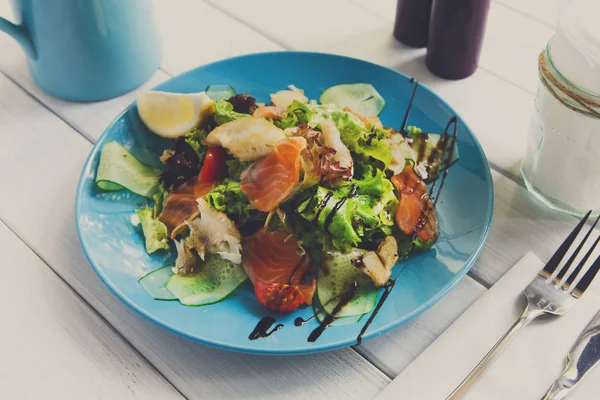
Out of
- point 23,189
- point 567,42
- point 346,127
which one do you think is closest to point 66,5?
point 23,189

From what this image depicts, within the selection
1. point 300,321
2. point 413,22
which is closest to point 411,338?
point 300,321

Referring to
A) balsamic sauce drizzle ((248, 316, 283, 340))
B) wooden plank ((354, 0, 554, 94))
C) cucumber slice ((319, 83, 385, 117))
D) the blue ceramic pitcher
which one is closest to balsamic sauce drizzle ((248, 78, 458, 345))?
balsamic sauce drizzle ((248, 316, 283, 340))

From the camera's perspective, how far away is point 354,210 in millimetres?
1025

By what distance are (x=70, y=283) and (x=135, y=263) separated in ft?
0.46

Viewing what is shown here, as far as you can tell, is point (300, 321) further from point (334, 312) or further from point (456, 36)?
point (456, 36)

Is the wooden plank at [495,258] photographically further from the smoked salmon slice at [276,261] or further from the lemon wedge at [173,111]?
the lemon wedge at [173,111]

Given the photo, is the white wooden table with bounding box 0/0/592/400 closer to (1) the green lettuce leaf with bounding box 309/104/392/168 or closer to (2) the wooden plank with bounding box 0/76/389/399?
(2) the wooden plank with bounding box 0/76/389/399

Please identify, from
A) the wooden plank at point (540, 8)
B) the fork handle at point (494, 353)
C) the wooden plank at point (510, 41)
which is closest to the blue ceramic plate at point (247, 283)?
the fork handle at point (494, 353)

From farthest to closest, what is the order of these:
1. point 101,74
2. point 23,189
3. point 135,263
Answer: point 101,74 < point 23,189 < point 135,263

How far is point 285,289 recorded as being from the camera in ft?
3.11

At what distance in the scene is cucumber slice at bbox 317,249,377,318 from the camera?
0.95 m

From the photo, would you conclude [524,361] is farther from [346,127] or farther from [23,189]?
[23,189]

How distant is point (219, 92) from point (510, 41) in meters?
0.80

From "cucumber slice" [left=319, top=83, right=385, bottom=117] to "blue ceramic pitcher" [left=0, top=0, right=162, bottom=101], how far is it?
433 mm
